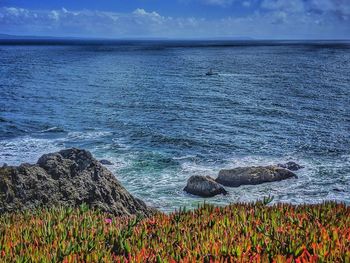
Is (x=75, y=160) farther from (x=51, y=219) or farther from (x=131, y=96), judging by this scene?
(x=131, y=96)

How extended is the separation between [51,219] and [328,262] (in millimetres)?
5711

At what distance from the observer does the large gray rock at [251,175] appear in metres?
26.5

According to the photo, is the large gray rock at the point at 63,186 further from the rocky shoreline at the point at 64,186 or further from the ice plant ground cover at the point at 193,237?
the ice plant ground cover at the point at 193,237

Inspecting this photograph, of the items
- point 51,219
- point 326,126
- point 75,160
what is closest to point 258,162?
point 326,126

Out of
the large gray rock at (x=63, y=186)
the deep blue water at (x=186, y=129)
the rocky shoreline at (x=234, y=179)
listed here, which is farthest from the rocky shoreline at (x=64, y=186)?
the rocky shoreline at (x=234, y=179)

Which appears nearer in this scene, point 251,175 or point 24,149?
point 251,175

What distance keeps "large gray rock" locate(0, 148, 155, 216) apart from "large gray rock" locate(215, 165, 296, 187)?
11239mm

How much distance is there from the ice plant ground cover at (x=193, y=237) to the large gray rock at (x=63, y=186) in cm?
315

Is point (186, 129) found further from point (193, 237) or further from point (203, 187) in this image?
point (193, 237)

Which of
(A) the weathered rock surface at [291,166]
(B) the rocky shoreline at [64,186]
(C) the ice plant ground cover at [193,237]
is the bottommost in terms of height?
(A) the weathered rock surface at [291,166]

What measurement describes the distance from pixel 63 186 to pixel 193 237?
7.39 meters

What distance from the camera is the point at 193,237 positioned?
24.1ft

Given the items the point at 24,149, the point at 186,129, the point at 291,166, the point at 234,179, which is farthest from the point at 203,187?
the point at 186,129

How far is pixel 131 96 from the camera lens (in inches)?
2426
